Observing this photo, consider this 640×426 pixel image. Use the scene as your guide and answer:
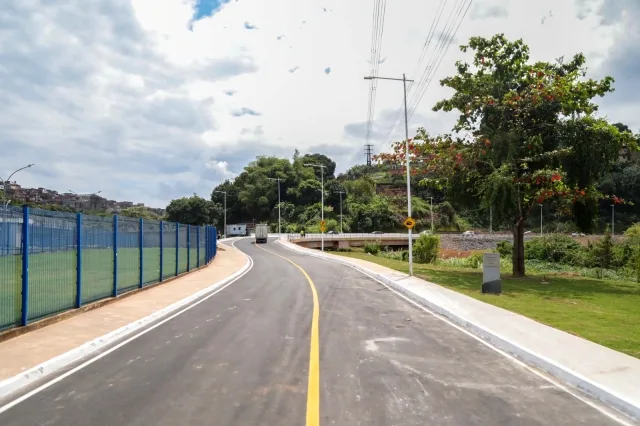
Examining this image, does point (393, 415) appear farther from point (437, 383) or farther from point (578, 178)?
point (578, 178)

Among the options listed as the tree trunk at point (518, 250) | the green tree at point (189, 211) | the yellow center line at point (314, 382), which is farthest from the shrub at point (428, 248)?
the green tree at point (189, 211)

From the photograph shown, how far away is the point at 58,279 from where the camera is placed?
10.6 metres

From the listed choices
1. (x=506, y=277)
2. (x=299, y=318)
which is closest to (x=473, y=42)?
(x=506, y=277)

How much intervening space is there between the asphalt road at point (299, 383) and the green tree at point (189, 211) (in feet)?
295

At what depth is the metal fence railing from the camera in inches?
349

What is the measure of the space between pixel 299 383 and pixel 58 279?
7.08 m

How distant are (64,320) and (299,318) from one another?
517cm

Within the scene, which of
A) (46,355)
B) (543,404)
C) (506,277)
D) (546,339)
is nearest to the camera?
(543,404)

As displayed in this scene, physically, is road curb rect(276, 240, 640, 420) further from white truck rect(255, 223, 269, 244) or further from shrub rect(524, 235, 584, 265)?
white truck rect(255, 223, 269, 244)

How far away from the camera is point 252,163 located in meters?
140

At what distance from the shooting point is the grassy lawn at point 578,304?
989 cm

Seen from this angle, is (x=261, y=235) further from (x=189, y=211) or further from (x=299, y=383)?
(x=299, y=383)

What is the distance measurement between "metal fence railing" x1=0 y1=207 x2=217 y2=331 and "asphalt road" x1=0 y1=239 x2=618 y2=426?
7.98ft

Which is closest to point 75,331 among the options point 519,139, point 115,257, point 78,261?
point 78,261
